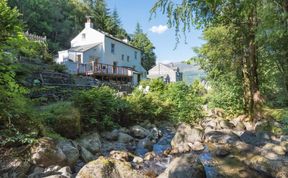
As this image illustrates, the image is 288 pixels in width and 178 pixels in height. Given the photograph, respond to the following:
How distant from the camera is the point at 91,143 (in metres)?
9.12

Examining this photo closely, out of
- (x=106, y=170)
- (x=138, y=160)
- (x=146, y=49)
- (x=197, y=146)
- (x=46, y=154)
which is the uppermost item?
(x=146, y=49)

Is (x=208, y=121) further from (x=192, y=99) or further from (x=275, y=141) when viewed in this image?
(x=275, y=141)

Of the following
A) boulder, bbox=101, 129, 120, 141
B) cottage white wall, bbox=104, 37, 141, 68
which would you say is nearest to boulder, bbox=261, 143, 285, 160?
boulder, bbox=101, 129, 120, 141

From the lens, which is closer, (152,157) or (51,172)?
(51,172)

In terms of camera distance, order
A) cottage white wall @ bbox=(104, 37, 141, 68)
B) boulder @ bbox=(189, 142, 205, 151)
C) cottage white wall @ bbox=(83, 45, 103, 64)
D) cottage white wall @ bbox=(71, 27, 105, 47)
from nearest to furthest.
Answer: boulder @ bbox=(189, 142, 205, 151) → cottage white wall @ bbox=(83, 45, 103, 64) → cottage white wall @ bbox=(71, 27, 105, 47) → cottage white wall @ bbox=(104, 37, 141, 68)

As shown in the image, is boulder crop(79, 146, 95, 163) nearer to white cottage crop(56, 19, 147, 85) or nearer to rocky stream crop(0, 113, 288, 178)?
rocky stream crop(0, 113, 288, 178)

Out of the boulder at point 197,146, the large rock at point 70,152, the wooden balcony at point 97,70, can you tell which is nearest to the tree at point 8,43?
the large rock at point 70,152

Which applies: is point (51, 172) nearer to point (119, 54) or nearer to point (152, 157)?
point (152, 157)

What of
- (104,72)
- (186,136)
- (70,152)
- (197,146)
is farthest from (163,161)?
(104,72)

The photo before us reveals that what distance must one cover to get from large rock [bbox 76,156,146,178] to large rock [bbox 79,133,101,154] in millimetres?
2886

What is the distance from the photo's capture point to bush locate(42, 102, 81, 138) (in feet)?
29.2

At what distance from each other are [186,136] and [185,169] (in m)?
4.50

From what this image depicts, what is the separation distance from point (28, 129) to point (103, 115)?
18.0ft

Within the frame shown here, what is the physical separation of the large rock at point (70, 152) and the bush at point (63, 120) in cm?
170
